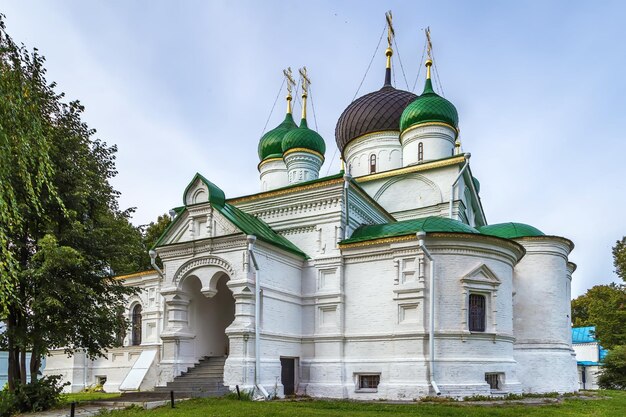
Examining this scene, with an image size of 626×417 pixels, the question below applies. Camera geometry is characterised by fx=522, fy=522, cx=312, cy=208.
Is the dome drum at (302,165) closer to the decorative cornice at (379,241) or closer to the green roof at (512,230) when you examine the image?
the decorative cornice at (379,241)

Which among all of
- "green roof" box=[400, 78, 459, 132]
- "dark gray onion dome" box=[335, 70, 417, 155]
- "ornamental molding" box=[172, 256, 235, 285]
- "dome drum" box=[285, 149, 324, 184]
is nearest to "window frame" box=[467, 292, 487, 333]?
"ornamental molding" box=[172, 256, 235, 285]

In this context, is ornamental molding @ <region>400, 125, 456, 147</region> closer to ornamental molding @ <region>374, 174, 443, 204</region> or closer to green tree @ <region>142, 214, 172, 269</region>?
ornamental molding @ <region>374, 174, 443, 204</region>

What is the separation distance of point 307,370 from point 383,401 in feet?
8.33

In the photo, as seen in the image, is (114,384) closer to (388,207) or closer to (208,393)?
(208,393)

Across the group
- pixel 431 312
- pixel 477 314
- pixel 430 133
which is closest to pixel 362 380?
pixel 431 312

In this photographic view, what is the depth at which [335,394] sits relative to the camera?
45.0 ft

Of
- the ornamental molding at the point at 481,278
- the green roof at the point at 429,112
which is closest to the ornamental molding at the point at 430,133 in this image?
the green roof at the point at 429,112

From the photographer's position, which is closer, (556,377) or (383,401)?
(383,401)

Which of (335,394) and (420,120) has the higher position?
(420,120)

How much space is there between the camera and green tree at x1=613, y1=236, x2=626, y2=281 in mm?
26155

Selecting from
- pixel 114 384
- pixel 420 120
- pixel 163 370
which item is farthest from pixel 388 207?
pixel 114 384

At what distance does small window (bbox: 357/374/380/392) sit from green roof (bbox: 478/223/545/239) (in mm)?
6420

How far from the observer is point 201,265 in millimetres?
14062

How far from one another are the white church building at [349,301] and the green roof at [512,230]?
6cm
